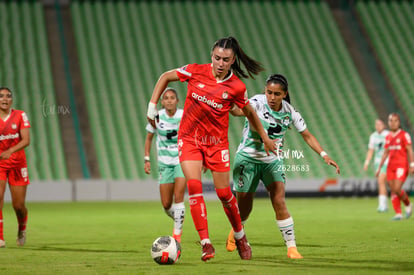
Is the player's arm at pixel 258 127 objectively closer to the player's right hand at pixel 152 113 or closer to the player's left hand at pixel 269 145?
the player's left hand at pixel 269 145

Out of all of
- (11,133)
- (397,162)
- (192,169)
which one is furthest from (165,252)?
(397,162)

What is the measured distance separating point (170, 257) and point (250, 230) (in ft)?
18.2

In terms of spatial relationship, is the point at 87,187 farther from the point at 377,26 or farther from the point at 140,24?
the point at 377,26

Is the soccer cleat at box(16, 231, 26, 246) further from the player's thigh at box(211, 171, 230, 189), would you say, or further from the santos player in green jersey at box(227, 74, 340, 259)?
the player's thigh at box(211, 171, 230, 189)

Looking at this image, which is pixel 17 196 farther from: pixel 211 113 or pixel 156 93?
pixel 211 113

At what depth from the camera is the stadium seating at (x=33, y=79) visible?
25156mm

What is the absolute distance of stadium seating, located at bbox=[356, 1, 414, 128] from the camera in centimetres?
2986

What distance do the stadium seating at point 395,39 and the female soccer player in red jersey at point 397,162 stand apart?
479 inches

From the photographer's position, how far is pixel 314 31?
3178 cm

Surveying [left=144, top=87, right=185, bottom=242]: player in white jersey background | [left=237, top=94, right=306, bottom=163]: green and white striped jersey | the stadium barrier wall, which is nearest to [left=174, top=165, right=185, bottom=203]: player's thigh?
[left=144, top=87, right=185, bottom=242]: player in white jersey background

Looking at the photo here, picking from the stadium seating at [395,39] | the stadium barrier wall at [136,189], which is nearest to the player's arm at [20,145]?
the stadium barrier wall at [136,189]

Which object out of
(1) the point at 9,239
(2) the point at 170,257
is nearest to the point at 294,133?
(1) the point at 9,239

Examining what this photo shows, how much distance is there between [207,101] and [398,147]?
31.6 ft

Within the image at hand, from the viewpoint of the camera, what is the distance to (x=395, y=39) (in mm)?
31891
